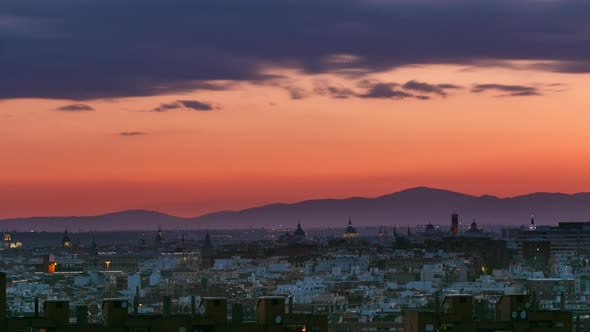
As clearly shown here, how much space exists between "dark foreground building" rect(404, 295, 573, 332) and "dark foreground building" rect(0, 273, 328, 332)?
126 inches

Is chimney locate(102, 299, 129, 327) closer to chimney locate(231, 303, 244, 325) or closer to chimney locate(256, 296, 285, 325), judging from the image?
chimney locate(231, 303, 244, 325)

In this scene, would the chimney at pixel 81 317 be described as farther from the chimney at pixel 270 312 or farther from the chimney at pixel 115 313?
the chimney at pixel 270 312

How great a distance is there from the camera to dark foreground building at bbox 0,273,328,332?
192ft

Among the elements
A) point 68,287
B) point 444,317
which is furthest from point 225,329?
point 68,287

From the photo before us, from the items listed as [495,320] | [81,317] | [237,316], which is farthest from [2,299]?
[495,320]

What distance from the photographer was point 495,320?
63125 millimetres

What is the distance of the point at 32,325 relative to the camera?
5825 cm

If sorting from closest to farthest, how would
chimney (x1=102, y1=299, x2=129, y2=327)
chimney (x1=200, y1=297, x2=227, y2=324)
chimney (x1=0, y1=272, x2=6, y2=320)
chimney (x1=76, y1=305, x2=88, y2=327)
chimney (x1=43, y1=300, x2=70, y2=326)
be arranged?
1. chimney (x1=0, y1=272, x2=6, y2=320)
2. chimney (x1=43, y1=300, x2=70, y2=326)
3. chimney (x1=76, y1=305, x2=88, y2=327)
4. chimney (x1=102, y1=299, x2=129, y2=327)
5. chimney (x1=200, y1=297, x2=227, y2=324)

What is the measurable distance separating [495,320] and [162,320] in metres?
10.5

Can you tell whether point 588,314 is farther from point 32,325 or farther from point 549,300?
point 32,325

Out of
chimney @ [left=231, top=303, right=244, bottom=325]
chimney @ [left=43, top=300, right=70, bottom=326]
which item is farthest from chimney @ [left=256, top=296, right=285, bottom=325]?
chimney @ [left=43, top=300, right=70, bottom=326]

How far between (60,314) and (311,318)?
753 cm

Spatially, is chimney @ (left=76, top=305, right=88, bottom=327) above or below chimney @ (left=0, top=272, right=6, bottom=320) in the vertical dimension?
below

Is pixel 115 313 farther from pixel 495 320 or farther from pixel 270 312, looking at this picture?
pixel 495 320
